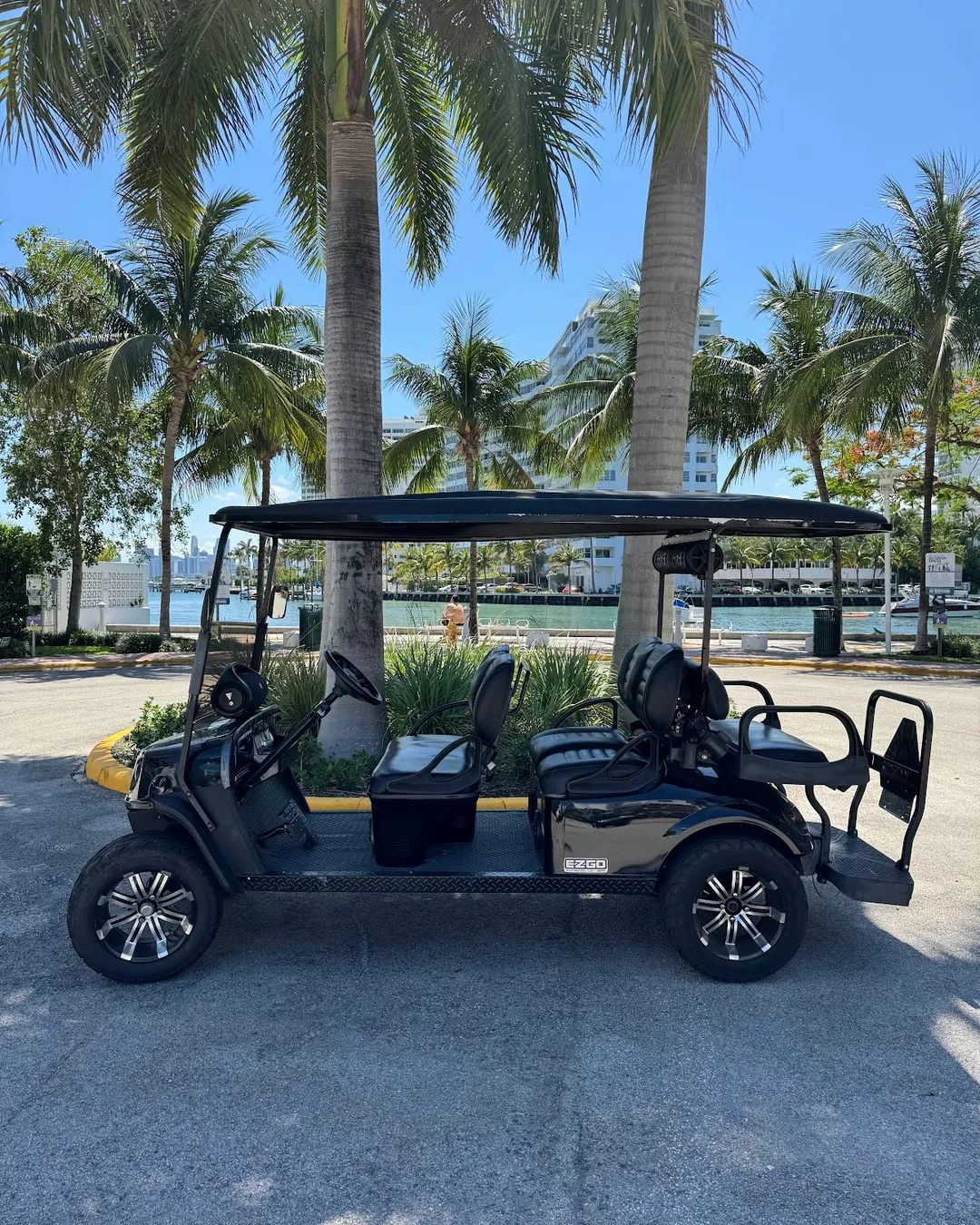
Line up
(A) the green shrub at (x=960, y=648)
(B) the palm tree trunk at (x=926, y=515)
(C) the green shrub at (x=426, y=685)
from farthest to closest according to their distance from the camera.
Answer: (A) the green shrub at (x=960, y=648) → (B) the palm tree trunk at (x=926, y=515) → (C) the green shrub at (x=426, y=685)

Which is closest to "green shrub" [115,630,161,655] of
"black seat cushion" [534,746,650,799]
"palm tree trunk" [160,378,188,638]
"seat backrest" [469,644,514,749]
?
"palm tree trunk" [160,378,188,638]

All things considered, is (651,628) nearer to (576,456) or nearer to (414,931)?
(414,931)

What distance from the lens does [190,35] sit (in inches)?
292

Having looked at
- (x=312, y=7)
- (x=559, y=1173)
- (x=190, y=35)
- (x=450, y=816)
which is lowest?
(x=559, y=1173)

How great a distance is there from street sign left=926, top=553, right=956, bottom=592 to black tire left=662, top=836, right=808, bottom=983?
1681 cm

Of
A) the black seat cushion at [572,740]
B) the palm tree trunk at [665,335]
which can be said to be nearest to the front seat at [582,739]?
the black seat cushion at [572,740]

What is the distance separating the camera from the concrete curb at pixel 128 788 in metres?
6.07

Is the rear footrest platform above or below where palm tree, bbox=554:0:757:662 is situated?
below

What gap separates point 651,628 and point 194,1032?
4981mm

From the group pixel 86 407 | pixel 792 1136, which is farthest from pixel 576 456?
pixel 792 1136

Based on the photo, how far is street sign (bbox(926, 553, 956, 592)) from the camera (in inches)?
742

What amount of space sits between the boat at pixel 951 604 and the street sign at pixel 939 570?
86.1ft

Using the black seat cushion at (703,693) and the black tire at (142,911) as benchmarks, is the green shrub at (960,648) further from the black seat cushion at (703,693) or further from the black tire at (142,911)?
the black tire at (142,911)

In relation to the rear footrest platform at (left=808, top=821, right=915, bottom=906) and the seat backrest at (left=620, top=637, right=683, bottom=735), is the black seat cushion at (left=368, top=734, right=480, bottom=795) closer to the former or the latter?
the seat backrest at (left=620, top=637, right=683, bottom=735)
